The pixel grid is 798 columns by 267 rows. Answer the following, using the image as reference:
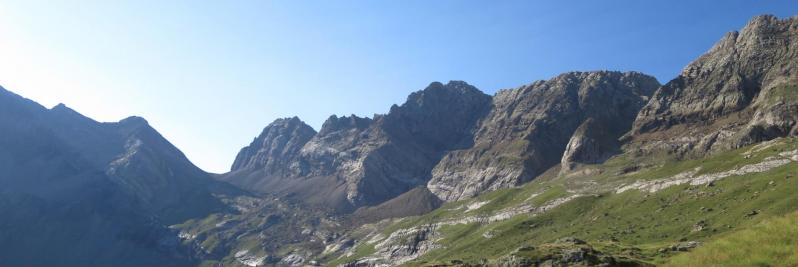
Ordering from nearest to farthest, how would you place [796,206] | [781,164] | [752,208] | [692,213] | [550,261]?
1. [550,261]
2. [796,206]
3. [752,208]
4. [692,213]
5. [781,164]

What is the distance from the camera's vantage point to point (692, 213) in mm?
183500

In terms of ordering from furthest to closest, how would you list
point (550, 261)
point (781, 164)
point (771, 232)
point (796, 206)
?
point (781, 164) < point (796, 206) < point (550, 261) < point (771, 232)

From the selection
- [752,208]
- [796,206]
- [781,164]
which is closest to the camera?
[796,206]

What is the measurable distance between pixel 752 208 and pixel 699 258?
519 ft

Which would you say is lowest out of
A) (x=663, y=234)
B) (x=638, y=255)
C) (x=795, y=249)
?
(x=663, y=234)

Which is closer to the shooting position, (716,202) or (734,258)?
(734,258)

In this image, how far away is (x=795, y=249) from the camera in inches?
989

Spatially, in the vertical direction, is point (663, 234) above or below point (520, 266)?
below

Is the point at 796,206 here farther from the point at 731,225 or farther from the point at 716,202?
the point at 716,202

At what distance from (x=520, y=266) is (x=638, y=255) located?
16.5m


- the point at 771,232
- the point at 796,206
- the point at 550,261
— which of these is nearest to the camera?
the point at 771,232

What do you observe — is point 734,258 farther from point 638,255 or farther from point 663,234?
point 663,234

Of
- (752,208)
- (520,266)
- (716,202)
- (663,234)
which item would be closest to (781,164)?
(716,202)

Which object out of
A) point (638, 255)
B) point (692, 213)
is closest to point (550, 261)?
point (638, 255)
